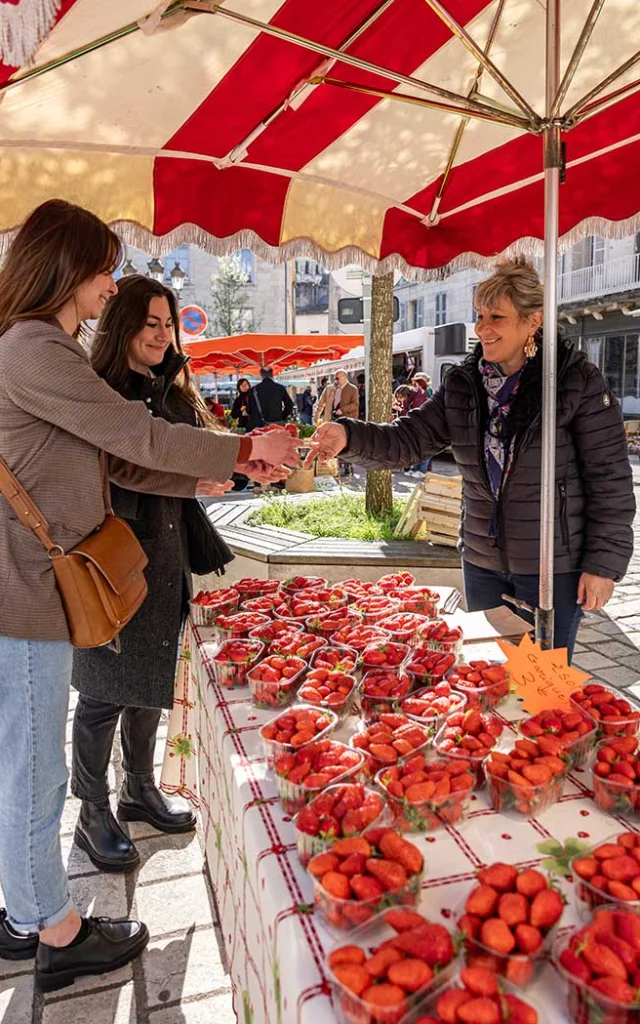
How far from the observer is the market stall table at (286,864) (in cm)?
108

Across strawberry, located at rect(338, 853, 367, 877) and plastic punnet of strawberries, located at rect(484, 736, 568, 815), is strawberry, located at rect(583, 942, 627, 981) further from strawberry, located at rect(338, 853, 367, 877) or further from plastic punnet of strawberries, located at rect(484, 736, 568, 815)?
plastic punnet of strawberries, located at rect(484, 736, 568, 815)

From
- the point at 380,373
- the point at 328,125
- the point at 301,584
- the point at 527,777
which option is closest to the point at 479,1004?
the point at 527,777

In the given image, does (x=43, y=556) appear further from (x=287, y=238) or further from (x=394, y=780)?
(x=287, y=238)

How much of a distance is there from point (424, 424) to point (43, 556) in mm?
1667

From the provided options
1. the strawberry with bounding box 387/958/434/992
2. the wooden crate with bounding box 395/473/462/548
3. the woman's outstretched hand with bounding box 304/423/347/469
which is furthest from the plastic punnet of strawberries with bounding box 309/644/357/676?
the wooden crate with bounding box 395/473/462/548

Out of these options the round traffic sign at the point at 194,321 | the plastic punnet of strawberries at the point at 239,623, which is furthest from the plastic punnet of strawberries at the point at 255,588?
the round traffic sign at the point at 194,321

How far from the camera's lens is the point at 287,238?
314cm

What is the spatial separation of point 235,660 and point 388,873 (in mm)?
1009

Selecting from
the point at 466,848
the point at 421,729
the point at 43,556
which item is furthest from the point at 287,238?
the point at 466,848

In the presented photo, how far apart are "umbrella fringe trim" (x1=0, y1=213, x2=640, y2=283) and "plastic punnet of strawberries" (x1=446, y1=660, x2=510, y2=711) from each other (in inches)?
74.5

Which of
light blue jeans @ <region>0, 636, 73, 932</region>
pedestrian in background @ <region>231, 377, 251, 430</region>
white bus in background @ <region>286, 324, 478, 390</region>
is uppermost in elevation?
white bus in background @ <region>286, 324, 478, 390</region>

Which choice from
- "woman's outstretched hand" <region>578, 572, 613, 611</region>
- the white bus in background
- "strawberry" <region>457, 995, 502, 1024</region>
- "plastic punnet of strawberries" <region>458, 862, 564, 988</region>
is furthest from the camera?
the white bus in background

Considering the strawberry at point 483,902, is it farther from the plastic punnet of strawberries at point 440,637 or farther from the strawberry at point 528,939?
the plastic punnet of strawberries at point 440,637

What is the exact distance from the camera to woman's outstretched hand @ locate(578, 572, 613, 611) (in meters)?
2.45
